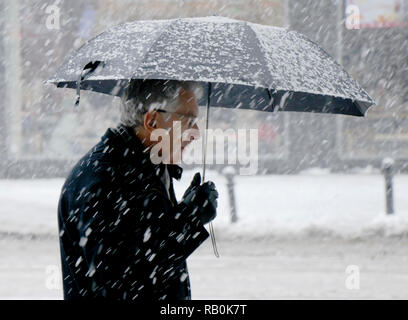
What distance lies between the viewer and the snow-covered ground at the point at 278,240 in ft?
24.9

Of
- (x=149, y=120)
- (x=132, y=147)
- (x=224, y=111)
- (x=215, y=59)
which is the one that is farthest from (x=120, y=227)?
(x=224, y=111)

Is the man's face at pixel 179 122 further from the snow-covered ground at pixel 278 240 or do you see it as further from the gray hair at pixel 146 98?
the snow-covered ground at pixel 278 240

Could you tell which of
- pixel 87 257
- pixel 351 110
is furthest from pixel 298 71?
pixel 87 257

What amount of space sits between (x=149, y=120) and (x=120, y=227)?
0.49m

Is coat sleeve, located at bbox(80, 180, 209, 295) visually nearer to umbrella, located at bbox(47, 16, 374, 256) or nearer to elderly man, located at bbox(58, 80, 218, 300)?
elderly man, located at bbox(58, 80, 218, 300)

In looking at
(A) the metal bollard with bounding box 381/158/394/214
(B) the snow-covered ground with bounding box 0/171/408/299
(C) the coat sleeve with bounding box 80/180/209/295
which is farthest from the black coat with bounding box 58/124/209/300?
(A) the metal bollard with bounding box 381/158/394/214

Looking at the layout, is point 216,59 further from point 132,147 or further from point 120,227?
point 120,227

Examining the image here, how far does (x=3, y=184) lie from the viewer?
15289 mm

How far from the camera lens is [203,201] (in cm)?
274

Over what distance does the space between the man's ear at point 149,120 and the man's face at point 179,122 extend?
12mm

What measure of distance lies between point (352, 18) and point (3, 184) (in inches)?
337

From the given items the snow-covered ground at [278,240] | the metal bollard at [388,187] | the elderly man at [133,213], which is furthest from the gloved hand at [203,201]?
the metal bollard at [388,187]

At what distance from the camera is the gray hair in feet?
9.12
